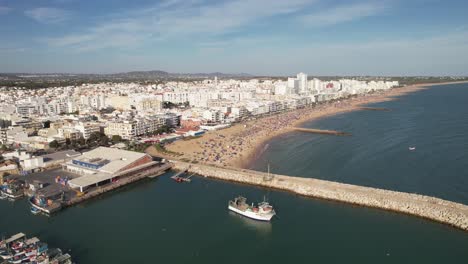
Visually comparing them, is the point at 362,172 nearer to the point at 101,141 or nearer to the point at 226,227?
the point at 226,227

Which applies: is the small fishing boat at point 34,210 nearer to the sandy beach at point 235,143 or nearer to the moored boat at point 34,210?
the moored boat at point 34,210

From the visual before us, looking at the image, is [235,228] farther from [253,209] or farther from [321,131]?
[321,131]

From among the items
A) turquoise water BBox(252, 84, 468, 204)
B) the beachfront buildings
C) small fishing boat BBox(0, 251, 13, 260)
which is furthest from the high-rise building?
small fishing boat BBox(0, 251, 13, 260)

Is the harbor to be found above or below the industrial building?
below

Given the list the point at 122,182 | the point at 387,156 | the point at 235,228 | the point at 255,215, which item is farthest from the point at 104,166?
the point at 387,156

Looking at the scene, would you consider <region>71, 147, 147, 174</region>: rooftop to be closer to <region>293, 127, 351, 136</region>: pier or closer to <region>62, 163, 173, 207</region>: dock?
<region>62, 163, 173, 207</region>: dock
